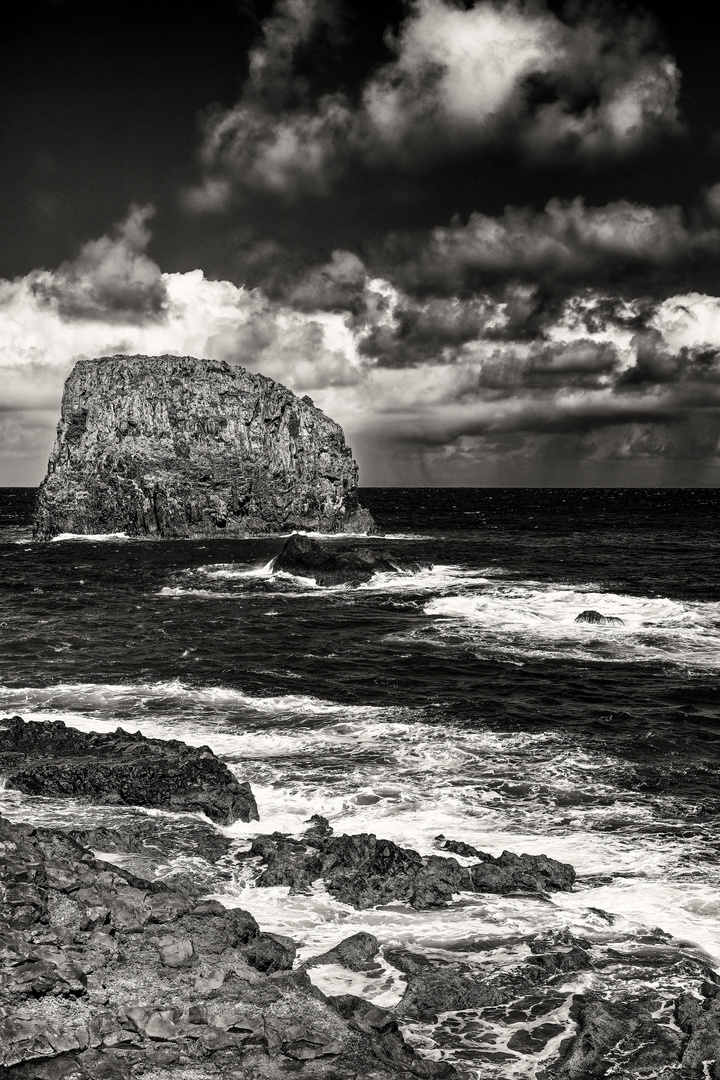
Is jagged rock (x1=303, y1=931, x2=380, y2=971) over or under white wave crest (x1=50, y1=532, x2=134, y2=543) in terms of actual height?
under

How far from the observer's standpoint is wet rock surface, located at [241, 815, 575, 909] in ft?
51.4

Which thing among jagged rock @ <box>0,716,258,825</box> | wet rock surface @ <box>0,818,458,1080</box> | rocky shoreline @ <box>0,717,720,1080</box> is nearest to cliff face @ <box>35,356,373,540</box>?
jagged rock @ <box>0,716,258,825</box>

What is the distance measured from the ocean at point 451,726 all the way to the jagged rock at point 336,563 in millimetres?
1180

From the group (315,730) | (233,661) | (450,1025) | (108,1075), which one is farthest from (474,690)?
(108,1075)

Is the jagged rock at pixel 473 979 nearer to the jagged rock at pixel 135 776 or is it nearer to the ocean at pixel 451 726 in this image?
the ocean at pixel 451 726

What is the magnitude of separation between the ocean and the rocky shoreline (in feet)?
0.85

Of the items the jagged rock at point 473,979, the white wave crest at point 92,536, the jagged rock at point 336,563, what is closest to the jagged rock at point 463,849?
the jagged rock at point 473,979

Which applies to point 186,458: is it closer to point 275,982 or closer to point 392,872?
point 392,872

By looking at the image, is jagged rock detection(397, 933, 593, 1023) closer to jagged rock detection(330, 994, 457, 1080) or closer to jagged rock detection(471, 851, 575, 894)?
jagged rock detection(330, 994, 457, 1080)

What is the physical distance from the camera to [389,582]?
6241 cm

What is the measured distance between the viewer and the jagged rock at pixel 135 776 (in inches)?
776

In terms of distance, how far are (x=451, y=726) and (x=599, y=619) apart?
67.4 ft

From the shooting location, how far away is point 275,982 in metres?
11.4

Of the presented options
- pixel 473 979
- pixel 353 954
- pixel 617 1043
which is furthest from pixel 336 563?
pixel 617 1043
